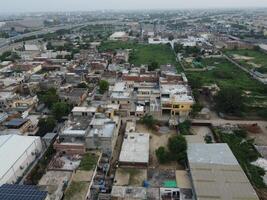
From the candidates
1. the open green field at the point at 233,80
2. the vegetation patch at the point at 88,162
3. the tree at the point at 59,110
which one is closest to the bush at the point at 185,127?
the vegetation patch at the point at 88,162

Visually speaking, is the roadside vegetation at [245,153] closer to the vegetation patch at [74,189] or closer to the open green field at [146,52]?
the vegetation patch at [74,189]

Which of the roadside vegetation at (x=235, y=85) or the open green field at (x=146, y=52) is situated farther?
the open green field at (x=146, y=52)

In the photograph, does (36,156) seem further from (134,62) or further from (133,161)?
(134,62)

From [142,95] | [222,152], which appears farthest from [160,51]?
[222,152]

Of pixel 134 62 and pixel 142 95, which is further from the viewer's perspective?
pixel 134 62

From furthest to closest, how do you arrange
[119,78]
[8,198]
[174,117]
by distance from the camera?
[119,78] → [174,117] → [8,198]

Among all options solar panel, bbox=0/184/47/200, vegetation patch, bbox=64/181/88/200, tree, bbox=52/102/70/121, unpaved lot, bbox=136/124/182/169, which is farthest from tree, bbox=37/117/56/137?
solar panel, bbox=0/184/47/200

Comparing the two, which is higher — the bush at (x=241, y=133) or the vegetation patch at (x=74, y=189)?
the vegetation patch at (x=74, y=189)

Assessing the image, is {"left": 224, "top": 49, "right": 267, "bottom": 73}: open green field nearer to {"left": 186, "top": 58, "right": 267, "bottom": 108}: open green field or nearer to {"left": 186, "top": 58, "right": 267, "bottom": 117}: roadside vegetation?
{"left": 186, "top": 58, "right": 267, "bottom": 117}: roadside vegetation
